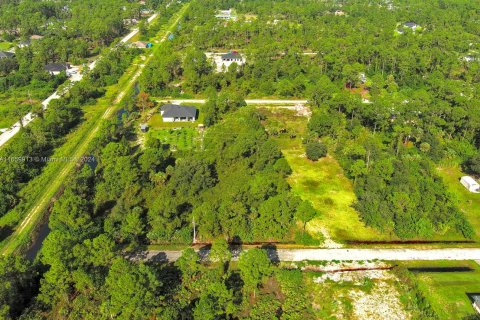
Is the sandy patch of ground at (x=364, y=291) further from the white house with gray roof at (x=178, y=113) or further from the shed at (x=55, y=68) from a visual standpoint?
the shed at (x=55, y=68)

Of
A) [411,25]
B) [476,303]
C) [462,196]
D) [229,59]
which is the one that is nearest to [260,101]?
[229,59]

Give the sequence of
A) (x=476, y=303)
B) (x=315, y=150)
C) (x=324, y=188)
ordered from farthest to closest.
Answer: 1. (x=315, y=150)
2. (x=324, y=188)
3. (x=476, y=303)

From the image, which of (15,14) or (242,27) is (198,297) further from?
(15,14)

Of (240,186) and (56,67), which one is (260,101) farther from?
(56,67)

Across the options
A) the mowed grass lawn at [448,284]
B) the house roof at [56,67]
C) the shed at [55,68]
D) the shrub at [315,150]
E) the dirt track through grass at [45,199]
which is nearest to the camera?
→ the mowed grass lawn at [448,284]

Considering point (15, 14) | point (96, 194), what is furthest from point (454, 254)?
point (15, 14)

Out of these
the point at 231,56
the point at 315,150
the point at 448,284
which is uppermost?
the point at 315,150

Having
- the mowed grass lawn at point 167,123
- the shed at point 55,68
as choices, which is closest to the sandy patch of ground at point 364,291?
the mowed grass lawn at point 167,123
